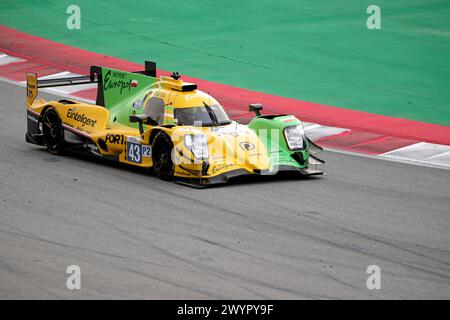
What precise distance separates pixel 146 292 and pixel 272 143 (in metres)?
5.58

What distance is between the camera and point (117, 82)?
17.1 meters

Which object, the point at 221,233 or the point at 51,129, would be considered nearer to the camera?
the point at 221,233

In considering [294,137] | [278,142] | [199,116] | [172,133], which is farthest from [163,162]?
[294,137]

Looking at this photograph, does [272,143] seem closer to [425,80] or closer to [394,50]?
[425,80]

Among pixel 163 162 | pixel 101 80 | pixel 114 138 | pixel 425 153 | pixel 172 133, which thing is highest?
pixel 101 80

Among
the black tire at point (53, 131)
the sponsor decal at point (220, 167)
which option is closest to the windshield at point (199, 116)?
the sponsor decal at point (220, 167)

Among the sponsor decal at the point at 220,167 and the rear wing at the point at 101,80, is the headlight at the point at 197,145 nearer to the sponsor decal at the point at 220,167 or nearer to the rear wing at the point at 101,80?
the sponsor decal at the point at 220,167

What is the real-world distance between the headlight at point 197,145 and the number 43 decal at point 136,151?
870 millimetres

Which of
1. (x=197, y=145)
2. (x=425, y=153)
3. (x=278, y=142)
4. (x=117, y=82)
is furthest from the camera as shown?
(x=425, y=153)

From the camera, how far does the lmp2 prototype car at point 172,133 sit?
14.9 metres

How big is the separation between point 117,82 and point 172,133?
254 centimetres

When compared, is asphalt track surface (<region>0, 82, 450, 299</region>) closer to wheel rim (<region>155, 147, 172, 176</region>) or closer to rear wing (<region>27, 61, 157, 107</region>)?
wheel rim (<region>155, 147, 172, 176</region>)

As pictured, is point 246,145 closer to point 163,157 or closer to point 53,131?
point 163,157

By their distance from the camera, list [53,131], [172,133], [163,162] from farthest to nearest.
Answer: [53,131]
[163,162]
[172,133]
